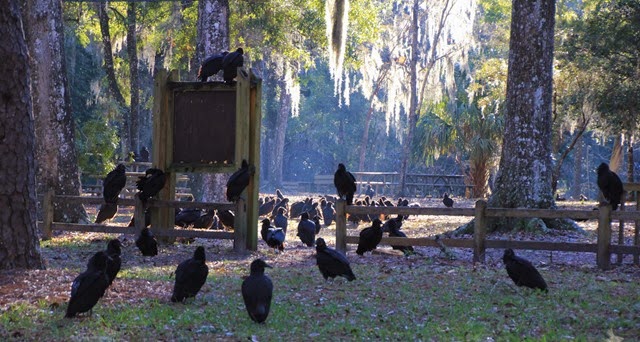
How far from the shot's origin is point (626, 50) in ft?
76.2

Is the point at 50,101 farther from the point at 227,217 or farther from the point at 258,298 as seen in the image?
the point at 258,298

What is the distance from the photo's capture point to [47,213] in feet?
55.0

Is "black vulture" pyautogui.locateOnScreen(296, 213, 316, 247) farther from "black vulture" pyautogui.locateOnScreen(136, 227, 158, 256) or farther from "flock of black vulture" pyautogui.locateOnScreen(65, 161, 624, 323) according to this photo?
"black vulture" pyautogui.locateOnScreen(136, 227, 158, 256)

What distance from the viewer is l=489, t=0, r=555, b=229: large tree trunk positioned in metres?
18.4

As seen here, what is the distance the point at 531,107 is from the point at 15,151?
11105mm

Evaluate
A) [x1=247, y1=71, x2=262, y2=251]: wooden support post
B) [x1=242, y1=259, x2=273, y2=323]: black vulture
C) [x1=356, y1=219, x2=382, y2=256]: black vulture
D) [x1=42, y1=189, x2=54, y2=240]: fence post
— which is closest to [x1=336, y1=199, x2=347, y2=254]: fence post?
[x1=356, y1=219, x2=382, y2=256]: black vulture

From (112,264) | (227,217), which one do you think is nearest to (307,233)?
(227,217)

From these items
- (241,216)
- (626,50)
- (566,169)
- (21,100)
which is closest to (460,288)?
(241,216)

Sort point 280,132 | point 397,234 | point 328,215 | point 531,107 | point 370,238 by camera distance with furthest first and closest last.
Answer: point 280,132, point 328,215, point 531,107, point 397,234, point 370,238

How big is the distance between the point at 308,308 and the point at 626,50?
631 inches

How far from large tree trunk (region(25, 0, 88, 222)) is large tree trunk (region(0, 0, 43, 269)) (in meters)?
7.75

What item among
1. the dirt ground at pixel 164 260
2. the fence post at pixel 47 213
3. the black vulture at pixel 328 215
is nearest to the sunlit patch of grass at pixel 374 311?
the dirt ground at pixel 164 260

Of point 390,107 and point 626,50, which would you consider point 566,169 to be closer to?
point 390,107

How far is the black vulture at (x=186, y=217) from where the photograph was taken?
18.9m
